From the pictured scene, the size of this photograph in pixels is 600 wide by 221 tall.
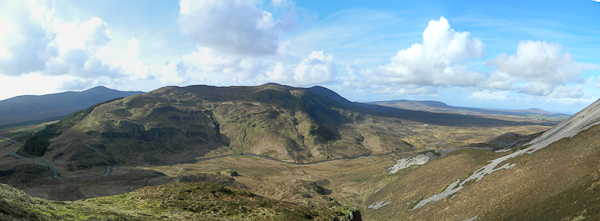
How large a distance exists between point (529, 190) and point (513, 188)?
2.70 meters

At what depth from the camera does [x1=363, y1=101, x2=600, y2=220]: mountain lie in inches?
899

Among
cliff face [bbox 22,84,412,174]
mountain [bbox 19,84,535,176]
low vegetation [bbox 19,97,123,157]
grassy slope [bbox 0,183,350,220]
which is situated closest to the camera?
→ grassy slope [bbox 0,183,350,220]

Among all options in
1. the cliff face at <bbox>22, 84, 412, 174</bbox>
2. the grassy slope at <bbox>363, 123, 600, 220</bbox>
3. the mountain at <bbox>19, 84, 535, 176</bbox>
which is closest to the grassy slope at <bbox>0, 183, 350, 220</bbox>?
the grassy slope at <bbox>363, 123, 600, 220</bbox>

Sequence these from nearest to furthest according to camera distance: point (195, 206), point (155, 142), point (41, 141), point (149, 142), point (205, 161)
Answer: point (195, 206) < point (41, 141) < point (205, 161) < point (149, 142) < point (155, 142)

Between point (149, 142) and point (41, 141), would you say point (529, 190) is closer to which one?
point (149, 142)

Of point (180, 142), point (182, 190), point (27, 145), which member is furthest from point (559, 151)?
point (27, 145)

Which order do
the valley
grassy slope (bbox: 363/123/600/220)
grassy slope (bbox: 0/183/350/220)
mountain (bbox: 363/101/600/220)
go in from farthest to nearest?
the valley, grassy slope (bbox: 0/183/350/220), mountain (bbox: 363/101/600/220), grassy slope (bbox: 363/123/600/220)

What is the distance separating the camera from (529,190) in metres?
28.3

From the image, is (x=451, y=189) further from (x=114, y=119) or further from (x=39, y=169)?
(x=114, y=119)

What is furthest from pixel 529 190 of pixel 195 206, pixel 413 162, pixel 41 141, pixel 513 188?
pixel 41 141

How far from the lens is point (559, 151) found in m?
34.3

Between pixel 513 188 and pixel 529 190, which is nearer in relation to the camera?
pixel 529 190

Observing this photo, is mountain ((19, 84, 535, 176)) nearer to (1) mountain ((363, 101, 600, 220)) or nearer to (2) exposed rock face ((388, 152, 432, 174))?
(2) exposed rock face ((388, 152, 432, 174))

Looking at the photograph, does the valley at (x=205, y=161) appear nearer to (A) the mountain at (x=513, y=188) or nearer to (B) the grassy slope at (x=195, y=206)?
(A) the mountain at (x=513, y=188)
